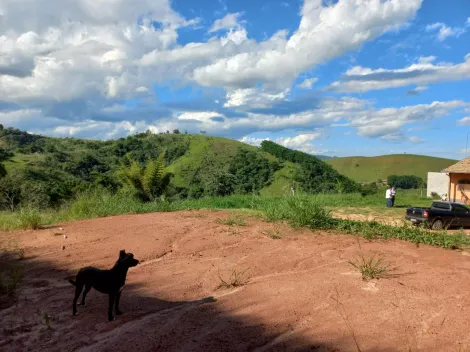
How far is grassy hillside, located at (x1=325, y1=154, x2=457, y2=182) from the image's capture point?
66000mm

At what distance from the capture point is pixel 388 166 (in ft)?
226

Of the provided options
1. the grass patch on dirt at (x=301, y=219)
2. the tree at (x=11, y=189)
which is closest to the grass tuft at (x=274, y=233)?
the grass patch on dirt at (x=301, y=219)

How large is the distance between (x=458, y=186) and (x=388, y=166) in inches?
1683

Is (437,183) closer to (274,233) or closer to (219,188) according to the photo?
(219,188)

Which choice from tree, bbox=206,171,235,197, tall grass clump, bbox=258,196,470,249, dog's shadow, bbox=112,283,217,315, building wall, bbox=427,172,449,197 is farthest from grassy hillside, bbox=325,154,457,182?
dog's shadow, bbox=112,283,217,315

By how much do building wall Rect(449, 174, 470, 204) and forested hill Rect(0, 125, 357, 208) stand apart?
24.7 ft

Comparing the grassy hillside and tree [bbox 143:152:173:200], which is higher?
the grassy hillside

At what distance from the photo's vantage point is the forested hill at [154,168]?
24.8m

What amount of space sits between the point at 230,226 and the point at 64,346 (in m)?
5.78

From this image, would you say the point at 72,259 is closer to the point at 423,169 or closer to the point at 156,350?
the point at 156,350

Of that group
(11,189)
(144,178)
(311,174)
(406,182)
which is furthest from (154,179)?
(406,182)

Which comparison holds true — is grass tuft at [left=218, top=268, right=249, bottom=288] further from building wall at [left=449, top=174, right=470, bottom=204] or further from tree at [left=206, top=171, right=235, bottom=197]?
building wall at [left=449, top=174, right=470, bottom=204]

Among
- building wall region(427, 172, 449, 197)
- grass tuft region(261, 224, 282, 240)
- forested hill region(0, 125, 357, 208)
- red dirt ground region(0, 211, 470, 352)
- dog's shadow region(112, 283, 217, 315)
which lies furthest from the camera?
building wall region(427, 172, 449, 197)

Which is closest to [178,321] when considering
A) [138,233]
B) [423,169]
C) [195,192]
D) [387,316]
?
[387,316]
